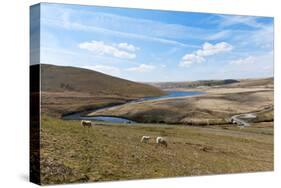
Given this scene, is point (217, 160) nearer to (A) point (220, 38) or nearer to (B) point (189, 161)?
(B) point (189, 161)

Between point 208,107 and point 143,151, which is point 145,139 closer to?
point 143,151

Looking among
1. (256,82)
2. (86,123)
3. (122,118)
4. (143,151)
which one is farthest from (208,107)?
(86,123)

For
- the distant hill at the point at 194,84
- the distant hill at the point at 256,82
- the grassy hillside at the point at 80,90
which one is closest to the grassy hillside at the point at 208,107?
the distant hill at the point at 256,82

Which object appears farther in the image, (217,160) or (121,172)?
(217,160)

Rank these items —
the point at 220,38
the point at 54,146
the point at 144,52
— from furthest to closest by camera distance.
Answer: the point at 220,38 < the point at 144,52 < the point at 54,146

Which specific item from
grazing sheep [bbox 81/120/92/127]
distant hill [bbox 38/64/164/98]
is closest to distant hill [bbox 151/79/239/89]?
distant hill [bbox 38/64/164/98]

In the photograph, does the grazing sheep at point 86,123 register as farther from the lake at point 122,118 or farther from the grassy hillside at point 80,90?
the grassy hillside at point 80,90

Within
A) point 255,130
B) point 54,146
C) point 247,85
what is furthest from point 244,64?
point 54,146
